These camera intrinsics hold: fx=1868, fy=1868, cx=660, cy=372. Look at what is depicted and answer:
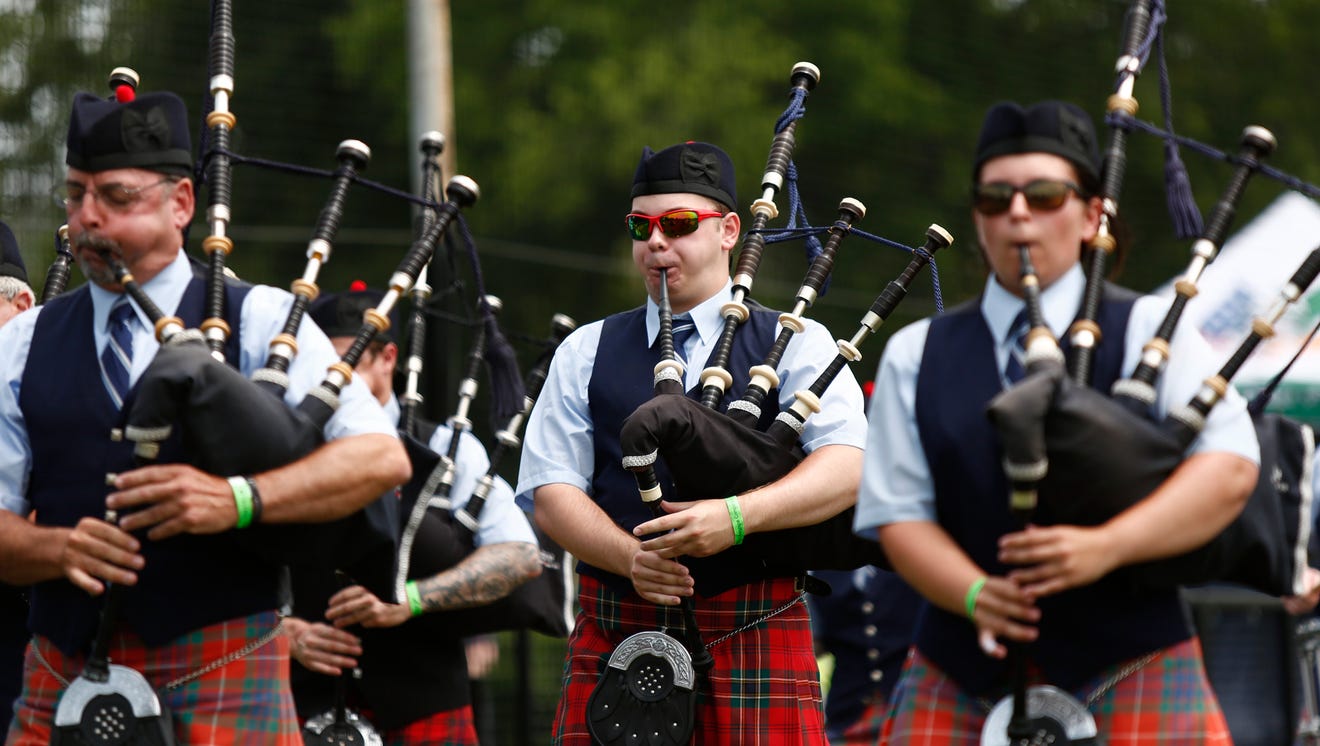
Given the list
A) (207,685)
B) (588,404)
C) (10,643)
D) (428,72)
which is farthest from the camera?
(428,72)

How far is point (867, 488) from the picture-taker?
307cm

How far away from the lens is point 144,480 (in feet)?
10.5

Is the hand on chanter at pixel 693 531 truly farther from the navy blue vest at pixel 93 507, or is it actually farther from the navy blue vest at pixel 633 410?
the navy blue vest at pixel 93 507

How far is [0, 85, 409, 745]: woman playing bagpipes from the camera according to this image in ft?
10.7

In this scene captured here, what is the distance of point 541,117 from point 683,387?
29.4 feet

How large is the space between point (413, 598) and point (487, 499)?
419 millimetres

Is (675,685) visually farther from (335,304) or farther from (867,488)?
(335,304)

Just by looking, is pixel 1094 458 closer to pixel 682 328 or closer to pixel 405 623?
pixel 682 328

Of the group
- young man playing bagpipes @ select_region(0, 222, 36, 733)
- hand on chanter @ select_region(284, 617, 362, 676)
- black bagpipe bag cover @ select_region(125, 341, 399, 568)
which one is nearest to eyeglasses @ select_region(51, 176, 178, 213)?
black bagpipe bag cover @ select_region(125, 341, 399, 568)

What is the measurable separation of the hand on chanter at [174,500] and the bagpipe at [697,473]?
826mm

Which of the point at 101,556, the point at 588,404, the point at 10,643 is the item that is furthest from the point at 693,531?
the point at 10,643

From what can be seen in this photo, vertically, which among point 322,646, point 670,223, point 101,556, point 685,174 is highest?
point 685,174

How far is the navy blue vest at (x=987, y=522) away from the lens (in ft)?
9.64

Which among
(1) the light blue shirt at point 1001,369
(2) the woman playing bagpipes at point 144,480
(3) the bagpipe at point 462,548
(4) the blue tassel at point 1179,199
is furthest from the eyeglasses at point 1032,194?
(3) the bagpipe at point 462,548
